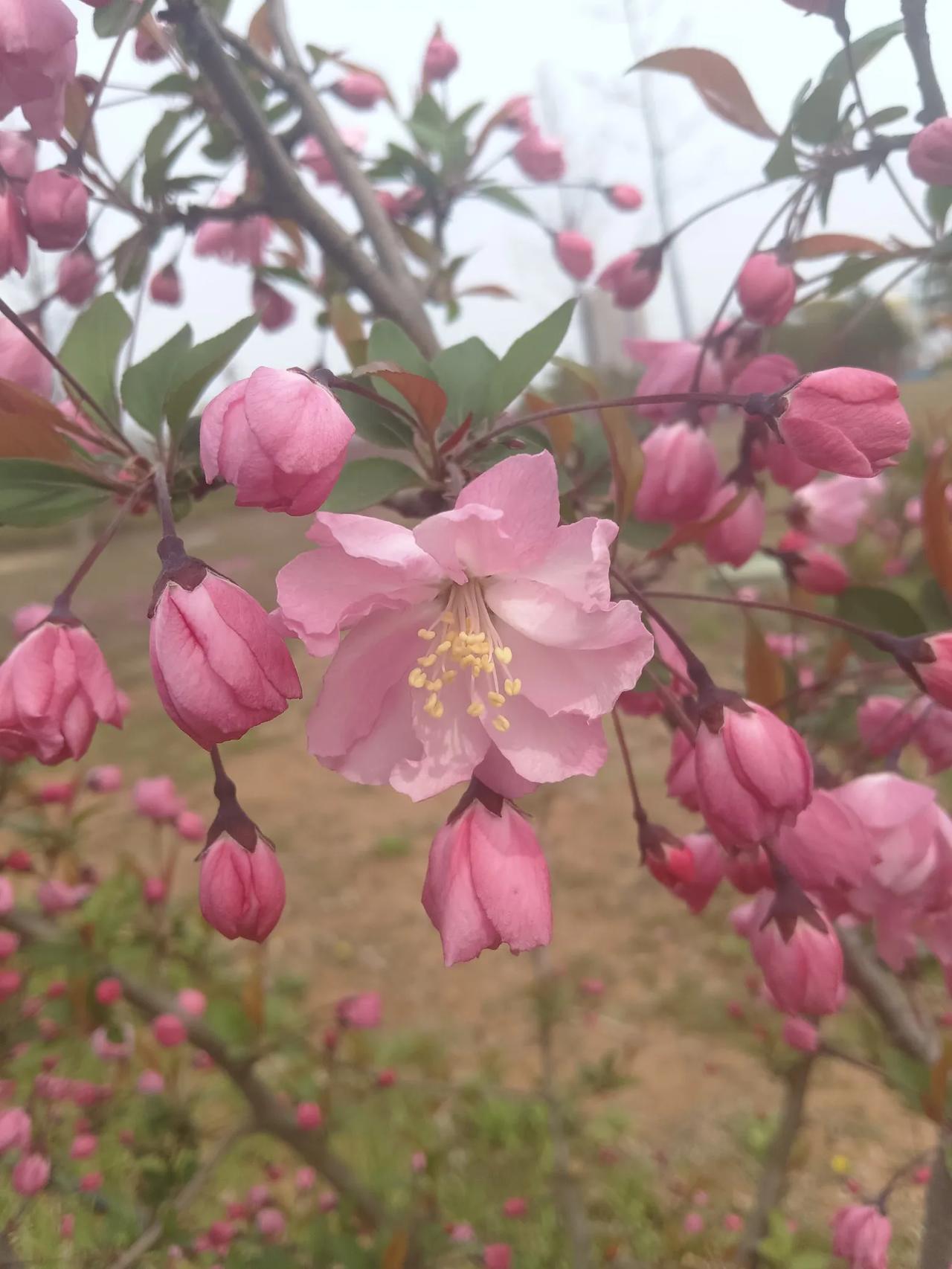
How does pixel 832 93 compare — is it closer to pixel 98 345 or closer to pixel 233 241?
pixel 98 345

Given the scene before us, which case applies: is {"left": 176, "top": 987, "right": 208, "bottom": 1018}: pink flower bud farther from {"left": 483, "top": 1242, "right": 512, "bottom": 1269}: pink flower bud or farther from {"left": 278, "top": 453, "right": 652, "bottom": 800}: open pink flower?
{"left": 278, "top": 453, "right": 652, "bottom": 800}: open pink flower

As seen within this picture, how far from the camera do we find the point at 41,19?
429 mm

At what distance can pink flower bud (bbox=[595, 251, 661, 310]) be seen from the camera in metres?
0.72

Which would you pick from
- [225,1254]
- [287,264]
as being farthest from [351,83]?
[225,1254]

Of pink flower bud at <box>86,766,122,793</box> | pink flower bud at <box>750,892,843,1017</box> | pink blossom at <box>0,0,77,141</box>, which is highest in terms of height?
pink blossom at <box>0,0,77,141</box>

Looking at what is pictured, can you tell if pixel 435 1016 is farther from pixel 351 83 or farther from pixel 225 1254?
pixel 351 83

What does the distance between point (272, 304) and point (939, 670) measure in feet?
2.71

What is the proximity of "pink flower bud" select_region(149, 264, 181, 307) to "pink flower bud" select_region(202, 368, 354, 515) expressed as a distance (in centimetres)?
66

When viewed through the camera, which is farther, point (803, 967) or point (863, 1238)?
point (863, 1238)

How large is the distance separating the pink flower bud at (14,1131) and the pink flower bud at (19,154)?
30.0 inches

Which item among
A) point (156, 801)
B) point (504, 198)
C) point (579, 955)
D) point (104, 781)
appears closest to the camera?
point (504, 198)

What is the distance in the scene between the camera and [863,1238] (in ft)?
2.00

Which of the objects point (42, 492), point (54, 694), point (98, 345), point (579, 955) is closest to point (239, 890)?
point (54, 694)

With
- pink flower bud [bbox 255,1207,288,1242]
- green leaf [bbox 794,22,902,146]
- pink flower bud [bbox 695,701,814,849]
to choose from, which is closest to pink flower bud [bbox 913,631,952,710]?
pink flower bud [bbox 695,701,814,849]
